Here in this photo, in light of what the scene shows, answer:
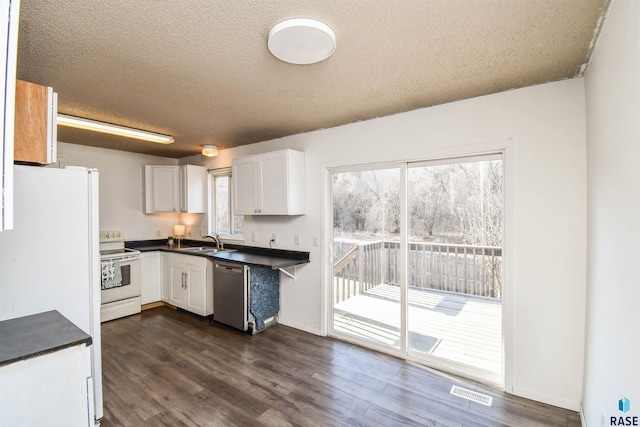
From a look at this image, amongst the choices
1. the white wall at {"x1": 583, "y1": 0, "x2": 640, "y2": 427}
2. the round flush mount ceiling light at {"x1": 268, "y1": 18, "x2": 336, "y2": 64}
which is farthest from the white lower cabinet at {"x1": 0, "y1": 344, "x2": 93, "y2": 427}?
the white wall at {"x1": 583, "y1": 0, "x2": 640, "y2": 427}

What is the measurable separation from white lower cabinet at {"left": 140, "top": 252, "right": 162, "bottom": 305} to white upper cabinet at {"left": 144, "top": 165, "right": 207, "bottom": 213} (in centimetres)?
77

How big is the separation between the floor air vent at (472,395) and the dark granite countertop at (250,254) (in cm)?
195

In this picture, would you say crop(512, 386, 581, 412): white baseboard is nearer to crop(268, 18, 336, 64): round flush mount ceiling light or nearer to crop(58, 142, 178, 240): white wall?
crop(268, 18, 336, 64): round flush mount ceiling light

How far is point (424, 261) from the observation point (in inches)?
115

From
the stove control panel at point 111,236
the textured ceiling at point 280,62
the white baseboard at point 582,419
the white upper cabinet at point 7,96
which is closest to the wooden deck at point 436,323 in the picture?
the white baseboard at point 582,419

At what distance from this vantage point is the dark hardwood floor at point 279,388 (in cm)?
208

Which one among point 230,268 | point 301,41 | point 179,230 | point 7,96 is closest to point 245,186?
point 230,268

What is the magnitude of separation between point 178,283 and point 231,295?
1250 millimetres

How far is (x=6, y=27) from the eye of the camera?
90 cm

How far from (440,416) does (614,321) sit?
1284 mm

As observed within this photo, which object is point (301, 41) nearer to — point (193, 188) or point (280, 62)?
point (280, 62)

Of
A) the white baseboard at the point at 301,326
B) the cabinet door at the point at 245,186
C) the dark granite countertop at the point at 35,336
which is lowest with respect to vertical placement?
the white baseboard at the point at 301,326

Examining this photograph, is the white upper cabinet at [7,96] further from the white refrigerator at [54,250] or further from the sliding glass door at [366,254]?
the sliding glass door at [366,254]

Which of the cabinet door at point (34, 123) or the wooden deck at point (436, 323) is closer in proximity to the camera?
the cabinet door at point (34, 123)
